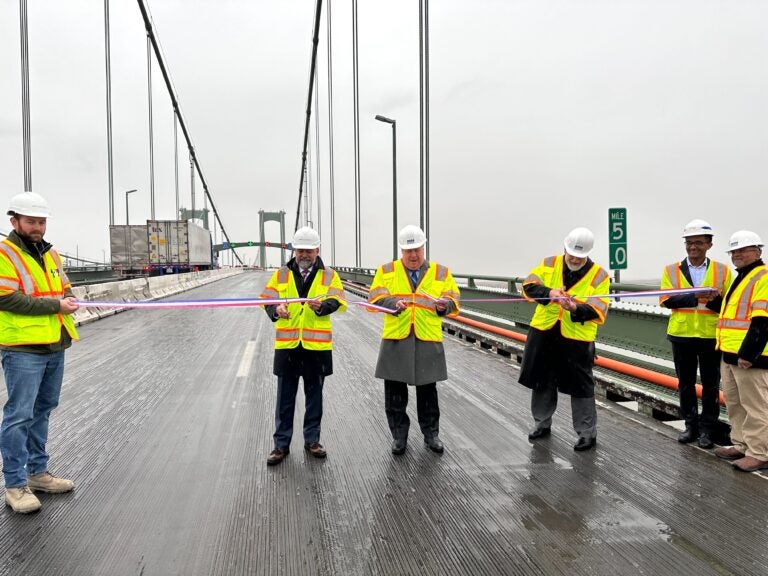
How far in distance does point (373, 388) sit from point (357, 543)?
386 cm

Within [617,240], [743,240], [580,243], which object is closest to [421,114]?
[617,240]

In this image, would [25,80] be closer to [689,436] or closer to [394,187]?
[394,187]

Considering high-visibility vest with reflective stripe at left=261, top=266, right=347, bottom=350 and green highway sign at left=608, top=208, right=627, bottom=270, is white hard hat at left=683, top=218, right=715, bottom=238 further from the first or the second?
green highway sign at left=608, top=208, right=627, bottom=270

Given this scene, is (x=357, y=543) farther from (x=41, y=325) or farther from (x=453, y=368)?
(x=453, y=368)

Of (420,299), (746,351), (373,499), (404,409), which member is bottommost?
(373,499)

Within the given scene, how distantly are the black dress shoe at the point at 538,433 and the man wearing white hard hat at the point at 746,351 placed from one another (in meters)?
1.34

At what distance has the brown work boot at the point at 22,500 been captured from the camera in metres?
3.45

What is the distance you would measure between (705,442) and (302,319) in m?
3.48

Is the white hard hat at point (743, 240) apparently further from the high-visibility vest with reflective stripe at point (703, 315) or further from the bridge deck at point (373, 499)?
the bridge deck at point (373, 499)

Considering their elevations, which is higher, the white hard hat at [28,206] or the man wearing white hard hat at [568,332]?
the white hard hat at [28,206]

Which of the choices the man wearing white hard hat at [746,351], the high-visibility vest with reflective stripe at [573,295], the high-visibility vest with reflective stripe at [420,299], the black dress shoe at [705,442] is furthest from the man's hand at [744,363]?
the high-visibility vest with reflective stripe at [420,299]

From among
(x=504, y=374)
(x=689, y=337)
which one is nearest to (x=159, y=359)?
(x=504, y=374)

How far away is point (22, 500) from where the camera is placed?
3473 millimetres

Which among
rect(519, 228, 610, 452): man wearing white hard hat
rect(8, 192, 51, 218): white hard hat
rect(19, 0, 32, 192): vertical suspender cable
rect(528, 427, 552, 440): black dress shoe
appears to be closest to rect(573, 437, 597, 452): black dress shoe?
rect(519, 228, 610, 452): man wearing white hard hat
